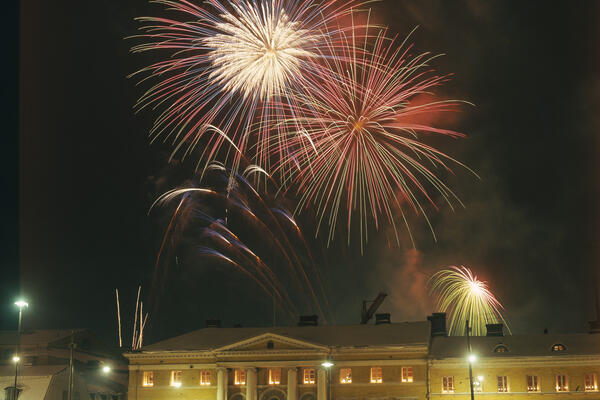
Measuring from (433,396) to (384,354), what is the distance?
202 inches

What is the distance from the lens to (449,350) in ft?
227

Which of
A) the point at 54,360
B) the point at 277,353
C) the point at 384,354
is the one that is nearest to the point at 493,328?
the point at 384,354

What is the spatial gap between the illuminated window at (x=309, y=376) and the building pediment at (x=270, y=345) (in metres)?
1.79

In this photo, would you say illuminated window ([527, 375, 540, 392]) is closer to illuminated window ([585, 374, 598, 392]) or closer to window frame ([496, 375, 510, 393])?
window frame ([496, 375, 510, 393])

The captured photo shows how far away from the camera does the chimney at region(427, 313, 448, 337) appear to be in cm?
7406

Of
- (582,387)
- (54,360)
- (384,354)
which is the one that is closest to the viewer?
(582,387)

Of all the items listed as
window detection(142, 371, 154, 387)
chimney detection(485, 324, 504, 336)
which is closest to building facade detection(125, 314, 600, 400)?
window detection(142, 371, 154, 387)

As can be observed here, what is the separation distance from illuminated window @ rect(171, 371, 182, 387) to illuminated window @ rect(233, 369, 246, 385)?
4925 millimetres

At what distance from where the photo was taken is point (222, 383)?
71000mm

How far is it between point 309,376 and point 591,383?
22.4 m

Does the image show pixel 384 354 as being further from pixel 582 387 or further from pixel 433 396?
pixel 582 387

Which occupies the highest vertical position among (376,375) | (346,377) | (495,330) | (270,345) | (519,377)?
(495,330)

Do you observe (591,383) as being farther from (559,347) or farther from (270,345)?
(270,345)

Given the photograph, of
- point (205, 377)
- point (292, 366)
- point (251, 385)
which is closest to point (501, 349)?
point (292, 366)
